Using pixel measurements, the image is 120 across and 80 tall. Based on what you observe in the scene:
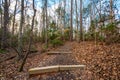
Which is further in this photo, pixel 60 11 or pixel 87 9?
pixel 87 9

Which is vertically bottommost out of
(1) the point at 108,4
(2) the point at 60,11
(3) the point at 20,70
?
(3) the point at 20,70

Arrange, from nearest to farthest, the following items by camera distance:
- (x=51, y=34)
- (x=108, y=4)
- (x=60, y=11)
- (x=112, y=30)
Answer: (x=112, y=30) < (x=108, y=4) < (x=51, y=34) < (x=60, y=11)

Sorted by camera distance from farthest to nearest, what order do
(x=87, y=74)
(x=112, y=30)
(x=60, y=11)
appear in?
(x=60, y=11) → (x=112, y=30) → (x=87, y=74)

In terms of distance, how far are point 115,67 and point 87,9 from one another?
28.0 meters

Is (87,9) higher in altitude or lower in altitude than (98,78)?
higher

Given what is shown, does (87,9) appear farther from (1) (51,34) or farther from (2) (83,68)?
Answer: (2) (83,68)

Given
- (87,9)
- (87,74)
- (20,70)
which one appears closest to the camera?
(87,74)

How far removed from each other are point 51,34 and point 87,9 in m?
15.2

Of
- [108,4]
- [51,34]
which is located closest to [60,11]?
[51,34]

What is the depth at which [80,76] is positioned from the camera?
605cm

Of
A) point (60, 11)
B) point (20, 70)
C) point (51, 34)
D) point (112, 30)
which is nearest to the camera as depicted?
point (20, 70)

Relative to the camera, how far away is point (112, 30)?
10961 mm

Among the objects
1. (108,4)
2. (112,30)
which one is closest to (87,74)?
(112,30)

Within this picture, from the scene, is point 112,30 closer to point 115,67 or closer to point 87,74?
point 115,67
